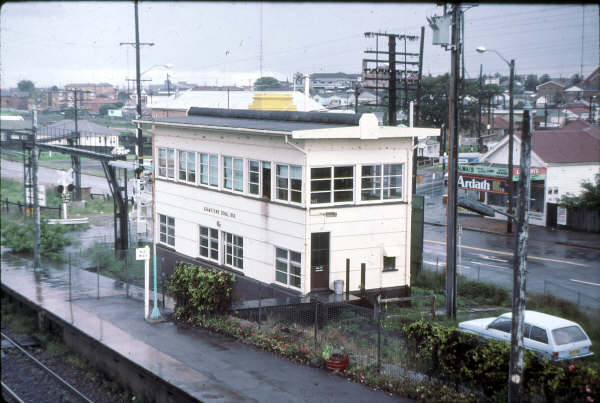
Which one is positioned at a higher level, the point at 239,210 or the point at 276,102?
the point at 276,102

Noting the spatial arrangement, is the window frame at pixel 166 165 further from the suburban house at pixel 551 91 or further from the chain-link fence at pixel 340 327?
the suburban house at pixel 551 91

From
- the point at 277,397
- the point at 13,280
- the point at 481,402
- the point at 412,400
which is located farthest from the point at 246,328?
the point at 13,280

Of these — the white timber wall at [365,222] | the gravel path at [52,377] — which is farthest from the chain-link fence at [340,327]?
the gravel path at [52,377]

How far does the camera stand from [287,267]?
737 inches

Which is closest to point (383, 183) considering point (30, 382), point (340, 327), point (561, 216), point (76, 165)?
point (340, 327)

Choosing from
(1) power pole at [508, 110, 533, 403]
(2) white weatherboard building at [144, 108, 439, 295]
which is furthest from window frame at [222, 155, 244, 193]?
(1) power pole at [508, 110, 533, 403]

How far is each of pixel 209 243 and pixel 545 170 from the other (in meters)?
23.3

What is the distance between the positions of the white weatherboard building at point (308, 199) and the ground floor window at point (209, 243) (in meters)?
0.04

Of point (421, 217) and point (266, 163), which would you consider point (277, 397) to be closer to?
point (266, 163)

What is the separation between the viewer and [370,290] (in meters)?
18.9

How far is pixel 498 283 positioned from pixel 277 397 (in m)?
13.9

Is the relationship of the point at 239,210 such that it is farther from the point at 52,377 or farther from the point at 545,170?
the point at 545,170

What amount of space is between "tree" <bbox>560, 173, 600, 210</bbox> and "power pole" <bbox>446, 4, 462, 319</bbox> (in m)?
20.6

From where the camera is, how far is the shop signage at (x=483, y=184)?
128ft
